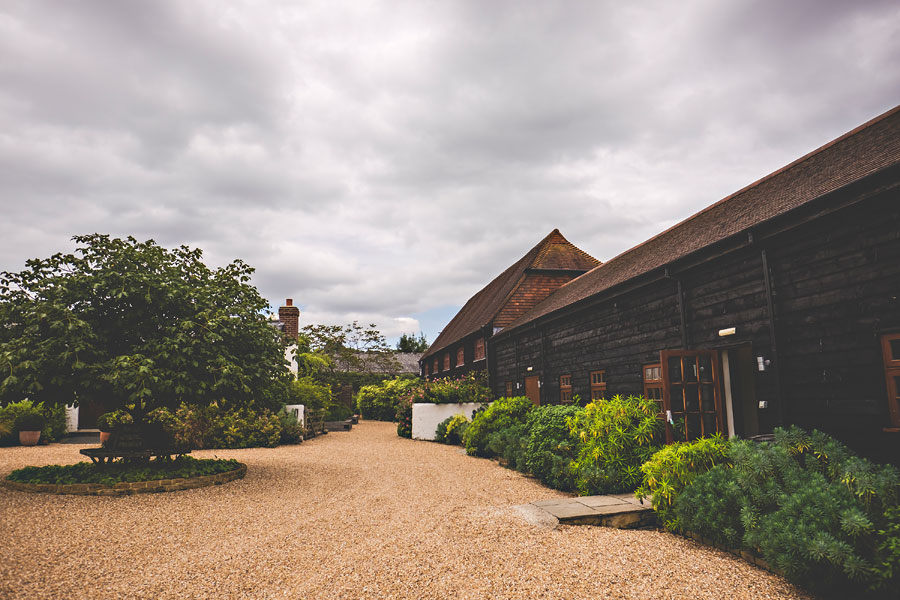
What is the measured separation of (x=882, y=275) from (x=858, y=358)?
3.10 feet

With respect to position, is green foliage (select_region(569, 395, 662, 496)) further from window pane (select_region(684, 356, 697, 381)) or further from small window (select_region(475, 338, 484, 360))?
small window (select_region(475, 338, 484, 360))

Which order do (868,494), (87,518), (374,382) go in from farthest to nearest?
1. (374,382)
2. (87,518)
3. (868,494)

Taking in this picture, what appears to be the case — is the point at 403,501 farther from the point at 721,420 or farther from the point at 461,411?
the point at 461,411

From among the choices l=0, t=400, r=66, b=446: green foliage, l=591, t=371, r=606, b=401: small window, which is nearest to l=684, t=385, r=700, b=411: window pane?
l=591, t=371, r=606, b=401: small window

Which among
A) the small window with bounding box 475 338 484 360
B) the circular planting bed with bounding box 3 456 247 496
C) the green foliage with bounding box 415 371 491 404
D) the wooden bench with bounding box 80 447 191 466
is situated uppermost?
the small window with bounding box 475 338 484 360

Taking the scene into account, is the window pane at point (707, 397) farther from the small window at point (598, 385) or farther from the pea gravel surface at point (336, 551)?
the small window at point (598, 385)

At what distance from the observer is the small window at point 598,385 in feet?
38.9

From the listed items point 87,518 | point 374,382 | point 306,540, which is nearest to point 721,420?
point 306,540

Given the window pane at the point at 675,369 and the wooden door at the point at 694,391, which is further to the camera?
the window pane at the point at 675,369

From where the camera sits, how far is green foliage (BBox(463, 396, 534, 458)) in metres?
12.0

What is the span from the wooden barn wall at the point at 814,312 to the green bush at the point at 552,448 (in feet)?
7.54

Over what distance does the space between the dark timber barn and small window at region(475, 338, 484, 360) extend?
9.57 meters

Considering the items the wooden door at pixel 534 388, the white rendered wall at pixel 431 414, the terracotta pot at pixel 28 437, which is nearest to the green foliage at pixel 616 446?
the wooden door at pixel 534 388

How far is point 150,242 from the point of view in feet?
30.9
